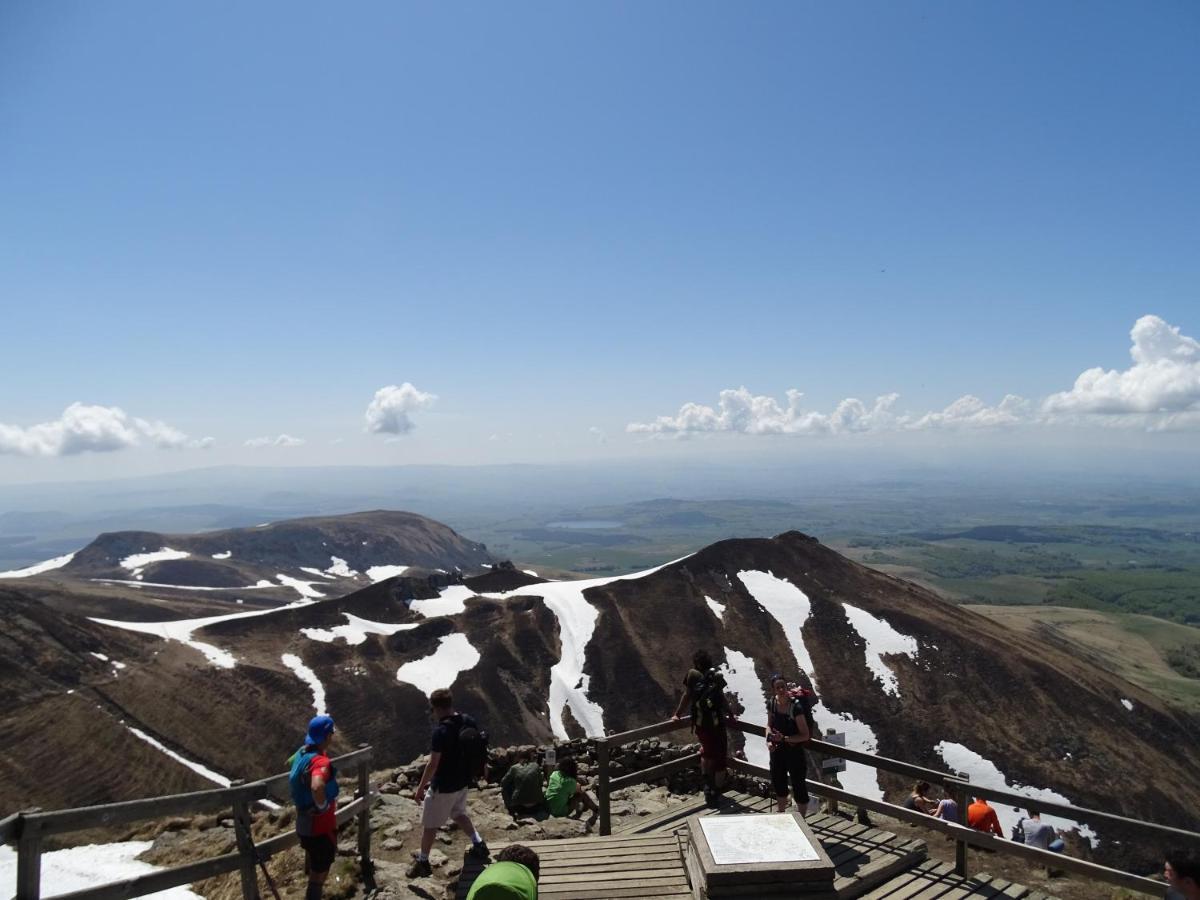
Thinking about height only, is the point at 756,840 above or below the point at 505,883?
below

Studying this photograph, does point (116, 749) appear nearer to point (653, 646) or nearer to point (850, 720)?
point (653, 646)

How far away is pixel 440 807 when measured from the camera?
31.7 feet

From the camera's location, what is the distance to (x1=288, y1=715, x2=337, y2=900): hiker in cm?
791

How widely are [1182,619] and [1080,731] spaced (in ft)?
632

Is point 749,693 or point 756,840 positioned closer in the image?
point 756,840

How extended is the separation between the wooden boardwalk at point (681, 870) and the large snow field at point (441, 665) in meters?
40.7

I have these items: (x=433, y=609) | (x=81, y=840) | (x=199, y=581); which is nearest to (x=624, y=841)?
(x=81, y=840)

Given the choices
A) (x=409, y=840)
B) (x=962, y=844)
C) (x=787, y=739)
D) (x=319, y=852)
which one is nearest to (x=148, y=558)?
(x=409, y=840)

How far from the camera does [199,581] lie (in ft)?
452

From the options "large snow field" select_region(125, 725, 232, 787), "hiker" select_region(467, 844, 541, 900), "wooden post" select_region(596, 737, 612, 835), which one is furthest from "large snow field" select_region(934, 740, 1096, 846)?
"large snow field" select_region(125, 725, 232, 787)

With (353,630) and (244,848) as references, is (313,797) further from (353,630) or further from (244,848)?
(353,630)

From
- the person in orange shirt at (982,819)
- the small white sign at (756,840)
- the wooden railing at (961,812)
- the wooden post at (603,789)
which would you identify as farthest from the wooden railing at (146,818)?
the person in orange shirt at (982,819)

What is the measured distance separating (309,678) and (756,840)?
47.3 metres

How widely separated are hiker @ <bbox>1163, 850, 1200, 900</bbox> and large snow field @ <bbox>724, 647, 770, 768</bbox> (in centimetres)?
3541
